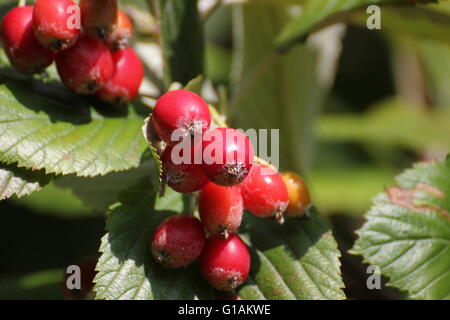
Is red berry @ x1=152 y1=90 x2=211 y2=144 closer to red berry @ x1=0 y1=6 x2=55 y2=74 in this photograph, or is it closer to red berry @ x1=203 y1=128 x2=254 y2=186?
red berry @ x1=203 y1=128 x2=254 y2=186

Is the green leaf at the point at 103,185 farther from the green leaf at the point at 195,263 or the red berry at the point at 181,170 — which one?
the red berry at the point at 181,170

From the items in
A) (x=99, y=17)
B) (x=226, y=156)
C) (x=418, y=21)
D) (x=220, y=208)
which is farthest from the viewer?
→ (x=418, y=21)

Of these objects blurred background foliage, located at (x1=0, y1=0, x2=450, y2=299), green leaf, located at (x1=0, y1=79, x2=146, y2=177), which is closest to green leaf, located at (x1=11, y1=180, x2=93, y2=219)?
blurred background foliage, located at (x1=0, y1=0, x2=450, y2=299)

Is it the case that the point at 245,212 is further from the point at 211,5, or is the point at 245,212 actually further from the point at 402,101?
the point at 402,101

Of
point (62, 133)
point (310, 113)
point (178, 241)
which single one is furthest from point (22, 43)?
point (310, 113)

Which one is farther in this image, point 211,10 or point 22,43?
point 211,10

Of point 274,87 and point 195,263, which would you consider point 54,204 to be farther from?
point 195,263
